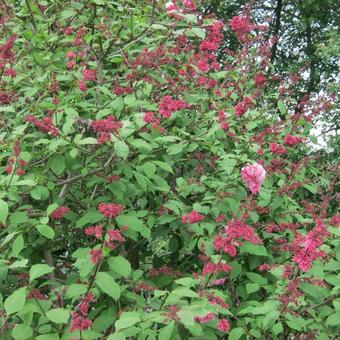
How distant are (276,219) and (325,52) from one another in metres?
4.88

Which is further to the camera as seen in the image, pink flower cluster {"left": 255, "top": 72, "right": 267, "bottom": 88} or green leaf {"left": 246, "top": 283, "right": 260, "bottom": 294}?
pink flower cluster {"left": 255, "top": 72, "right": 267, "bottom": 88}

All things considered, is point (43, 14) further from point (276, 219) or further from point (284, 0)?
point (284, 0)

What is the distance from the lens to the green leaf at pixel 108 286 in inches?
85.1

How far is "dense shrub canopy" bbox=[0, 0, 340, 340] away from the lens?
89.4 inches

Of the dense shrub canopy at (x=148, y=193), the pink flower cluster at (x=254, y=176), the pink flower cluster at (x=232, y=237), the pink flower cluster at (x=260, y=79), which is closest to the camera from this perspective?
the pink flower cluster at (x=232, y=237)

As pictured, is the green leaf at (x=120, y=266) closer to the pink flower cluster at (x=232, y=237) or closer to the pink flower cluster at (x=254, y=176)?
the pink flower cluster at (x=232, y=237)

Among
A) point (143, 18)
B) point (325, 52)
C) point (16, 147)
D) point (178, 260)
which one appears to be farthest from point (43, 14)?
point (325, 52)

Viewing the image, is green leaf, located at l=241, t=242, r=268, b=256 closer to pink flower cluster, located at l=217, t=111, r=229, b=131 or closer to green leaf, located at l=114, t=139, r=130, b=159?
pink flower cluster, located at l=217, t=111, r=229, b=131

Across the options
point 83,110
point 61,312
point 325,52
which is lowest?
point 325,52

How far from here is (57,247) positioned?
3287 millimetres

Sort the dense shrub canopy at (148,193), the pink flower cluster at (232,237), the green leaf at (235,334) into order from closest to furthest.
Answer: the pink flower cluster at (232,237), the dense shrub canopy at (148,193), the green leaf at (235,334)

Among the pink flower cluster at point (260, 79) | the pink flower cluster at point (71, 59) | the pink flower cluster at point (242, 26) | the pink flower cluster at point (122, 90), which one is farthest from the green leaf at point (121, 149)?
the pink flower cluster at point (260, 79)

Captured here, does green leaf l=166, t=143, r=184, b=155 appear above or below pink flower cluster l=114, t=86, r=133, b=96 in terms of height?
below

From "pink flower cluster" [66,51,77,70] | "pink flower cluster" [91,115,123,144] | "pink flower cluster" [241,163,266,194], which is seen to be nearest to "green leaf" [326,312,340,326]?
"pink flower cluster" [241,163,266,194]
